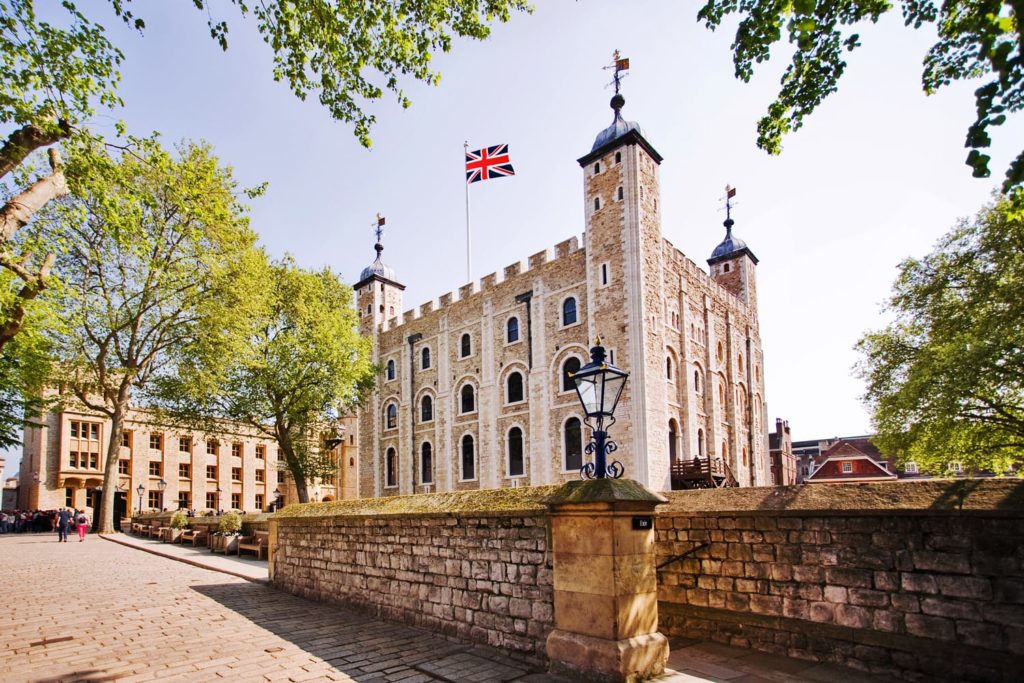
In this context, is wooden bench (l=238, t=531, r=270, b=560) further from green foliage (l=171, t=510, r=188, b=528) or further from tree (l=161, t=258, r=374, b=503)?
tree (l=161, t=258, r=374, b=503)

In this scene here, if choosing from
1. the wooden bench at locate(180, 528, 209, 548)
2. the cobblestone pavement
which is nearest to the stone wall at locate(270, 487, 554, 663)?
the cobblestone pavement

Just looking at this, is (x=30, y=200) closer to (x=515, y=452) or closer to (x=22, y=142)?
(x=22, y=142)

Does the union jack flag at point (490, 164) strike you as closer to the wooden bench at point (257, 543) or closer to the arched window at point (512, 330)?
the arched window at point (512, 330)

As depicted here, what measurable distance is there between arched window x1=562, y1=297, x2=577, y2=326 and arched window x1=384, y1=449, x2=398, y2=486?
15.4m

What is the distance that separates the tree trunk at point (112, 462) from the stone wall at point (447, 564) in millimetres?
18588

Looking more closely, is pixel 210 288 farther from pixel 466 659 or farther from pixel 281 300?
pixel 466 659

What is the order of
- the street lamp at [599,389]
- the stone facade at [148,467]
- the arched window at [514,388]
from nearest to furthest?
the street lamp at [599,389] < the arched window at [514,388] < the stone facade at [148,467]

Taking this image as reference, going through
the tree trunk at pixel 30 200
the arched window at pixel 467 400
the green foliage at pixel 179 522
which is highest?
the tree trunk at pixel 30 200

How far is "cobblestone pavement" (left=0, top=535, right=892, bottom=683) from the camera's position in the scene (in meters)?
5.75

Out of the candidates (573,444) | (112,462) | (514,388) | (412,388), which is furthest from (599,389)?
(412,388)

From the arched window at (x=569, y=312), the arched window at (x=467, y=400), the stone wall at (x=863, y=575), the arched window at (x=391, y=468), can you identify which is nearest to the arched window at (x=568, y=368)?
the arched window at (x=569, y=312)

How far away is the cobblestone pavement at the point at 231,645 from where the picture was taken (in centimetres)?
575

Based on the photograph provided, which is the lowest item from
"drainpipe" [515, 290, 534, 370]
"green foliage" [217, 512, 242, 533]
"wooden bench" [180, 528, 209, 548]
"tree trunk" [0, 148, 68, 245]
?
"wooden bench" [180, 528, 209, 548]

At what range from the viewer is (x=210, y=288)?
23.8 meters
